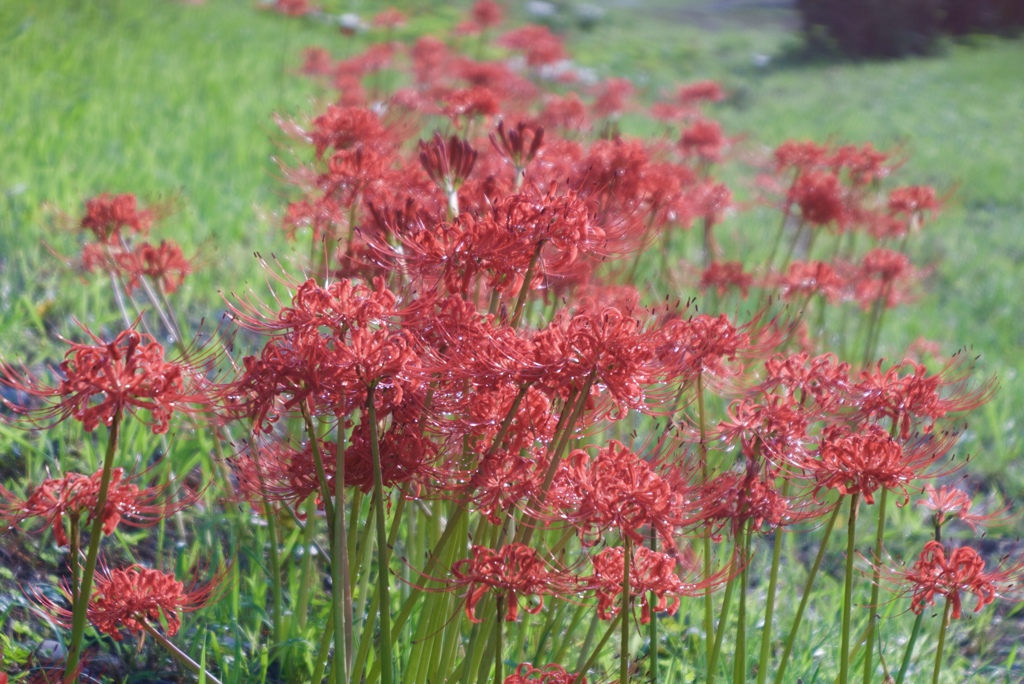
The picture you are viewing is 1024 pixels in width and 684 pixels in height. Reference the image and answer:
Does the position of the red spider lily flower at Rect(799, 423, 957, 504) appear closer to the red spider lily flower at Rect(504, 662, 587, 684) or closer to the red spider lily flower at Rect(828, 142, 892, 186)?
the red spider lily flower at Rect(504, 662, 587, 684)

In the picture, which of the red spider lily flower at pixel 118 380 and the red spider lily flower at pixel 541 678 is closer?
the red spider lily flower at pixel 118 380

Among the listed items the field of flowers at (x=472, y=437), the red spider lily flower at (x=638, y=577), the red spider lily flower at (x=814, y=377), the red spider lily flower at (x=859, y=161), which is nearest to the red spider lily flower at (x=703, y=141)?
the field of flowers at (x=472, y=437)

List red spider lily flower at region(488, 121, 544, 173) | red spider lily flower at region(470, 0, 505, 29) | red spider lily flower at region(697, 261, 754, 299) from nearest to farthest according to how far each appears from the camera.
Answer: red spider lily flower at region(488, 121, 544, 173), red spider lily flower at region(697, 261, 754, 299), red spider lily flower at region(470, 0, 505, 29)

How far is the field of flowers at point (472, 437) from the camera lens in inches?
44.2

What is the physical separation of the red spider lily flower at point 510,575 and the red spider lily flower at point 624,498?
7 centimetres

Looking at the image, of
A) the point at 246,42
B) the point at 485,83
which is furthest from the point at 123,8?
the point at 485,83

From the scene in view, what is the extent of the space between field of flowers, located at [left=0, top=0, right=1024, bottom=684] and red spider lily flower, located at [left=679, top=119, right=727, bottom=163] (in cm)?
1

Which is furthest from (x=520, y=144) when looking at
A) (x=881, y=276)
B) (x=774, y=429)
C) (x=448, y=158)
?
(x=881, y=276)

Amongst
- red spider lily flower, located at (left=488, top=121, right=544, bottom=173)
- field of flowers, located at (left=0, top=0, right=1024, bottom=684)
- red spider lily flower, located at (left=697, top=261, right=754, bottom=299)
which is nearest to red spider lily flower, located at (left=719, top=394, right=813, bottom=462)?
field of flowers, located at (left=0, top=0, right=1024, bottom=684)

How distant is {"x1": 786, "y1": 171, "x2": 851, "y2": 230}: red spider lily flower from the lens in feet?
9.45

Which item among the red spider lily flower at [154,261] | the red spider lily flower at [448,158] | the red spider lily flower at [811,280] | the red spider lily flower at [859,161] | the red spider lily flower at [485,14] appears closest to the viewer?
the red spider lily flower at [448,158]

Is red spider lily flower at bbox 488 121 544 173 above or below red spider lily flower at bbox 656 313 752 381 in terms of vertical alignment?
above

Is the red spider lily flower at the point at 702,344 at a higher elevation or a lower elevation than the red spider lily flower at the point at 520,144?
lower

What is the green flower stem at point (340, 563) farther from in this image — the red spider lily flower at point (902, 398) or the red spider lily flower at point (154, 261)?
the red spider lily flower at point (154, 261)
